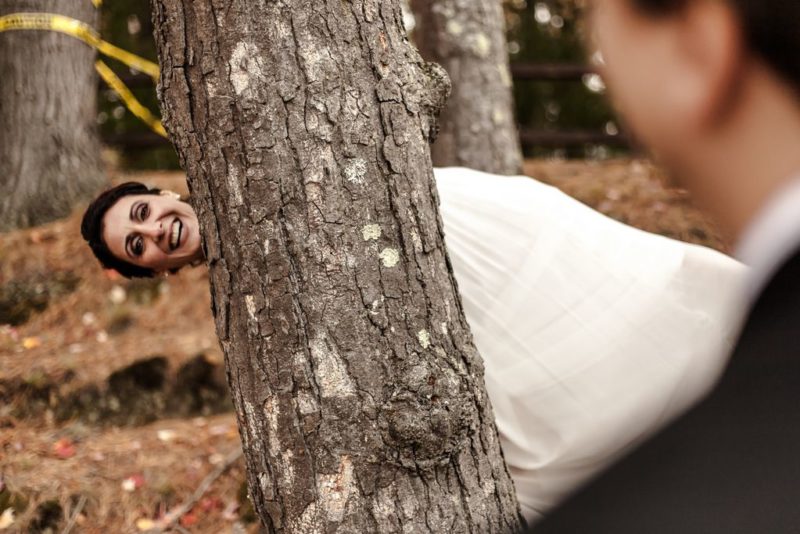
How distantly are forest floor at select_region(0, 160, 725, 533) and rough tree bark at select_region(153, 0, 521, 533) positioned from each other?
1491 millimetres

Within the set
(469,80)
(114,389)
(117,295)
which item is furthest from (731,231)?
(117,295)

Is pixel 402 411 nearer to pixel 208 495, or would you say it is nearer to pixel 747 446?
pixel 747 446

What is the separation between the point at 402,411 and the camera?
161cm

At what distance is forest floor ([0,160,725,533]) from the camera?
3684mm

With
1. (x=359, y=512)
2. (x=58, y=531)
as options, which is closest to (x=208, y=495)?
(x=58, y=531)

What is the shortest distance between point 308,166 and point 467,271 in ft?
3.53

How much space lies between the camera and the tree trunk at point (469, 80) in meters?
4.45

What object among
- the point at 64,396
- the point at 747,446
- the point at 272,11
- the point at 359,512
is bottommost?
the point at 64,396

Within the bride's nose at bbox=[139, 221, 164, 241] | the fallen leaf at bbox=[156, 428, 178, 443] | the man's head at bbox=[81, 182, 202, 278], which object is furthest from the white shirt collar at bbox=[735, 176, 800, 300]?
the fallen leaf at bbox=[156, 428, 178, 443]

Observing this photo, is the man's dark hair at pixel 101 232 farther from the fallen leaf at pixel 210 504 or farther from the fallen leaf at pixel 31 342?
the fallen leaf at pixel 31 342

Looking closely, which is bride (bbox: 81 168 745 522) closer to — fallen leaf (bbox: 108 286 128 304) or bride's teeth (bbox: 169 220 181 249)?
bride's teeth (bbox: 169 220 181 249)

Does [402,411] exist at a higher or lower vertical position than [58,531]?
higher

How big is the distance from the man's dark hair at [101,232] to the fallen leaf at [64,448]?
1025mm

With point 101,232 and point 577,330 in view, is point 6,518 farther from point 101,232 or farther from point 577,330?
point 577,330
